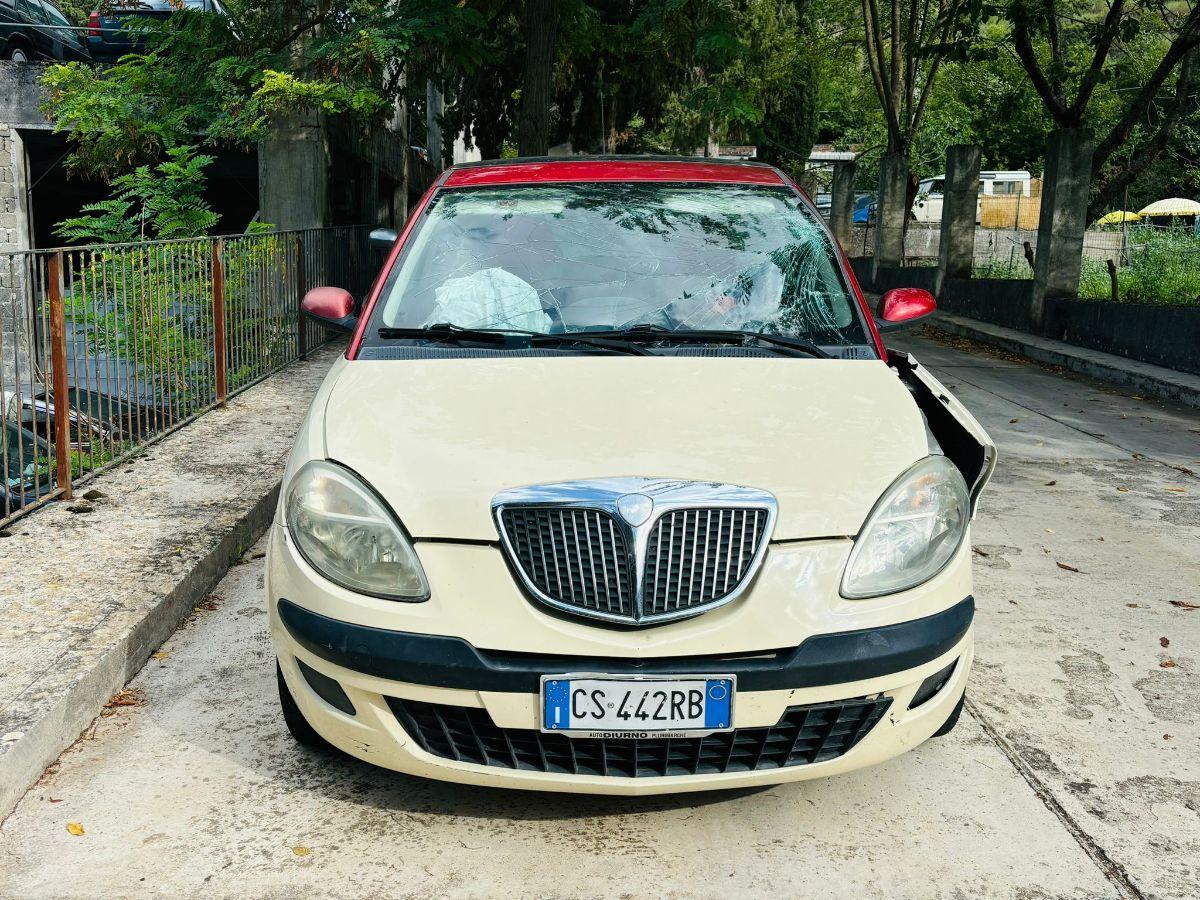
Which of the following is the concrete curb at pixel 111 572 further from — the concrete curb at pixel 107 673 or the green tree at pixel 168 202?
the green tree at pixel 168 202

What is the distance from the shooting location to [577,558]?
2891 mm

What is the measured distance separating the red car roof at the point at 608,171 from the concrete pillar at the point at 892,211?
2176cm

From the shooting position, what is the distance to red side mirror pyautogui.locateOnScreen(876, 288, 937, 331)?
15.0 feet

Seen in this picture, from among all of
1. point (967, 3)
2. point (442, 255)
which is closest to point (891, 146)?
point (967, 3)

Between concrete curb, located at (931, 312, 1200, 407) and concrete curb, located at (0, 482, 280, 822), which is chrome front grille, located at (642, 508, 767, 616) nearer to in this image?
concrete curb, located at (0, 482, 280, 822)

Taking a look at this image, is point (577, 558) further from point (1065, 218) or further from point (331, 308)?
point (1065, 218)

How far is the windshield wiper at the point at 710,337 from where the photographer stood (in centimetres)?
388

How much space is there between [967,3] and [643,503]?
15.8 meters

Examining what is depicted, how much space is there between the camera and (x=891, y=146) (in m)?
26.6

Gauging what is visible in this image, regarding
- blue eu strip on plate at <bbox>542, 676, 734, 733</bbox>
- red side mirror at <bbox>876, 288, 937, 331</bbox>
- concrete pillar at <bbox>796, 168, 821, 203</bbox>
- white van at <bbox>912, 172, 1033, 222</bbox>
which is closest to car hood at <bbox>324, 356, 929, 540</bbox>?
blue eu strip on plate at <bbox>542, 676, 734, 733</bbox>

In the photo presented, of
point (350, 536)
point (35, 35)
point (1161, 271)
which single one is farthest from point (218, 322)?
point (35, 35)

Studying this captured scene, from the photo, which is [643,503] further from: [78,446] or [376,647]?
[78,446]

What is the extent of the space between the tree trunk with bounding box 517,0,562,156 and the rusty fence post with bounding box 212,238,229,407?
6897mm

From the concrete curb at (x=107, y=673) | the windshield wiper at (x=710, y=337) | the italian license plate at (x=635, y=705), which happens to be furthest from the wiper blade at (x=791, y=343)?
the concrete curb at (x=107, y=673)
